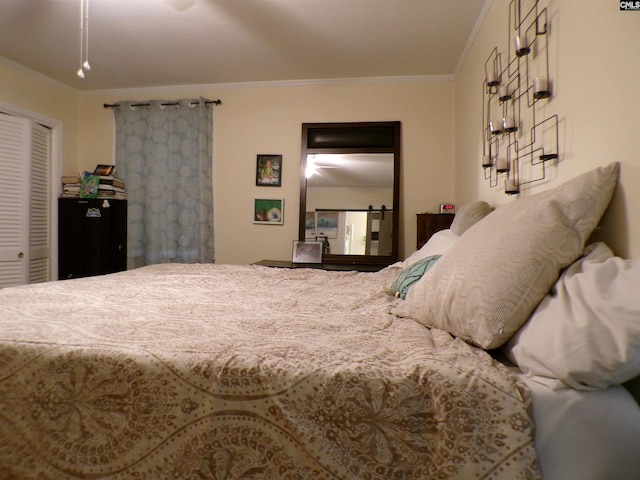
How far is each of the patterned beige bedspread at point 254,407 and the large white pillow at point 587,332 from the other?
0.27 feet

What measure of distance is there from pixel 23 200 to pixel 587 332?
4.35 meters

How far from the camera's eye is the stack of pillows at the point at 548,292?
66 cm

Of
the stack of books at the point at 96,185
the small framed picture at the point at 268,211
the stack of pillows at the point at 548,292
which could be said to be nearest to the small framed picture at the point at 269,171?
the small framed picture at the point at 268,211

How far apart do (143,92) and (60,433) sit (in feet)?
12.9

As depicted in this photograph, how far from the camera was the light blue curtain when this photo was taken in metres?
3.76

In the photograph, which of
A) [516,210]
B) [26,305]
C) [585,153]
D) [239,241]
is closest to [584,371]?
[516,210]

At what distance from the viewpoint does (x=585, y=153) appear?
1.19m

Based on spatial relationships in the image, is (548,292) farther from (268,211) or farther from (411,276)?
(268,211)

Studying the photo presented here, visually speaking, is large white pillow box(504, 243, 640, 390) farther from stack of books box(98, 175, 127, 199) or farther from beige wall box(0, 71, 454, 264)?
stack of books box(98, 175, 127, 199)

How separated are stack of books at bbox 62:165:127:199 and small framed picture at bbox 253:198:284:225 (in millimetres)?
1440

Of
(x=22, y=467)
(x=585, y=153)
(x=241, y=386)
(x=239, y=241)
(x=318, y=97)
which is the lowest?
(x=22, y=467)

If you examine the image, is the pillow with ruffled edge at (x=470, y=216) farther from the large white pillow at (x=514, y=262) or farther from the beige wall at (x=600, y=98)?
the large white pillow at (x=514, y=262)

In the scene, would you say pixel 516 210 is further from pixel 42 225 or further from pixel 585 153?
pixel 42 225

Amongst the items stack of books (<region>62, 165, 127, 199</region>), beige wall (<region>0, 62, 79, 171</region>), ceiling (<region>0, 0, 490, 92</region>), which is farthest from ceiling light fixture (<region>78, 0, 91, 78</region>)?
stack of books (<region>62, 165, 127, 199</region>)
